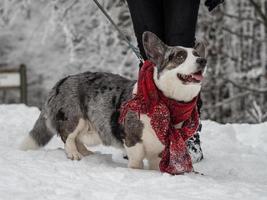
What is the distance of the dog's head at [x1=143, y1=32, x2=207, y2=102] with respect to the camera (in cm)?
302

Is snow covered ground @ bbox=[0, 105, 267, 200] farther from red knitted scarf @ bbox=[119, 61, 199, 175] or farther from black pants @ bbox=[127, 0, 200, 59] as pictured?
black pants @ bbox=[127, 0, 200, 59]

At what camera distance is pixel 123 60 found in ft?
43.6

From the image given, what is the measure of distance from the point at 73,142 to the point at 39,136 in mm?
356

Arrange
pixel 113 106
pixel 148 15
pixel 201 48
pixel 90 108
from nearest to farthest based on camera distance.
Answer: pixel 201 48, pixel 113 106, pixel 90 108, pixel 148 15

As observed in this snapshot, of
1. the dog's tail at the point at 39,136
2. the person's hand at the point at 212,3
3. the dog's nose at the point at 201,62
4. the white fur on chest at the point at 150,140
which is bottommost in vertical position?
the dog's tail at the point at 39,136

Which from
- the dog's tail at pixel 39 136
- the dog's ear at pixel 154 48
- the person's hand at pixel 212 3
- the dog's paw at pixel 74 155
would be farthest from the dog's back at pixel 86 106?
the person's hand at pixel 212 3

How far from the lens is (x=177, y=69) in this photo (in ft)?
10.2

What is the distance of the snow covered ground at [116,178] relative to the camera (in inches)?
98.1

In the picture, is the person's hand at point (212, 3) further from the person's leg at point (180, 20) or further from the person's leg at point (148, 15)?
the person's leg at point (148, 15)

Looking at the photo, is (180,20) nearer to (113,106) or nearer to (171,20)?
(171,20)

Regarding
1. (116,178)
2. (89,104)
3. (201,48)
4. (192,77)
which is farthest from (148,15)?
(116,178)

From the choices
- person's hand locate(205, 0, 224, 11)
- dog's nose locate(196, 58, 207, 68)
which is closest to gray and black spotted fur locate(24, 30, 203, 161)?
dog's nose locate(196, 58, 207, 68)

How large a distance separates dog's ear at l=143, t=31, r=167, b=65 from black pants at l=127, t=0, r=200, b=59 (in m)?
0.52

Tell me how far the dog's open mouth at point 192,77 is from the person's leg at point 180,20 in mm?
709
